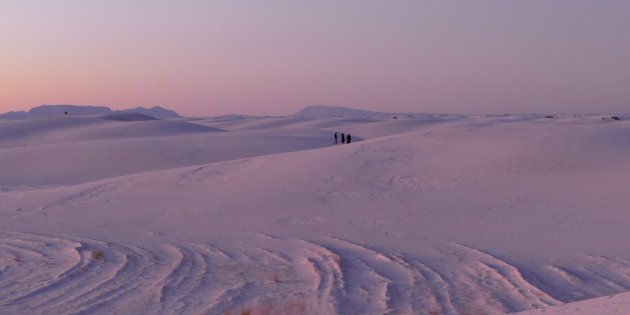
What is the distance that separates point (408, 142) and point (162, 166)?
10239 mm

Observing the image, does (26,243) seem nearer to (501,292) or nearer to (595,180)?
(501,292)

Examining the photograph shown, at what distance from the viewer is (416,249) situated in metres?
9.70

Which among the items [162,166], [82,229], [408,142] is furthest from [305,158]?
[162,166]

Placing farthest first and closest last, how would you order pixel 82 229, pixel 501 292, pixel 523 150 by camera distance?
pixel 523 150 → pixel 82 229 → pixel 501 292

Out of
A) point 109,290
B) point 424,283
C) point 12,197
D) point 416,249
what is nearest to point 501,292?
point 424,283

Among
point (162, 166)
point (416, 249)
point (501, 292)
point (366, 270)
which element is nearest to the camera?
point (501, 292)

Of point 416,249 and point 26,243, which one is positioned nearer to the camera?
point 416,249

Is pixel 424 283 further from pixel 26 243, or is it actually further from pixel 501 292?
pixel 26 243

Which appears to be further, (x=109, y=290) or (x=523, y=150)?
(x=523, y=150)

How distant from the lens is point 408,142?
18.2 meters

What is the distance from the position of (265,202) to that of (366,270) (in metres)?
5.16

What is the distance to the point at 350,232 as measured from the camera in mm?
10961

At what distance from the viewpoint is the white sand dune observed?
7426 mm

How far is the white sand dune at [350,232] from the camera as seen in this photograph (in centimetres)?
743
